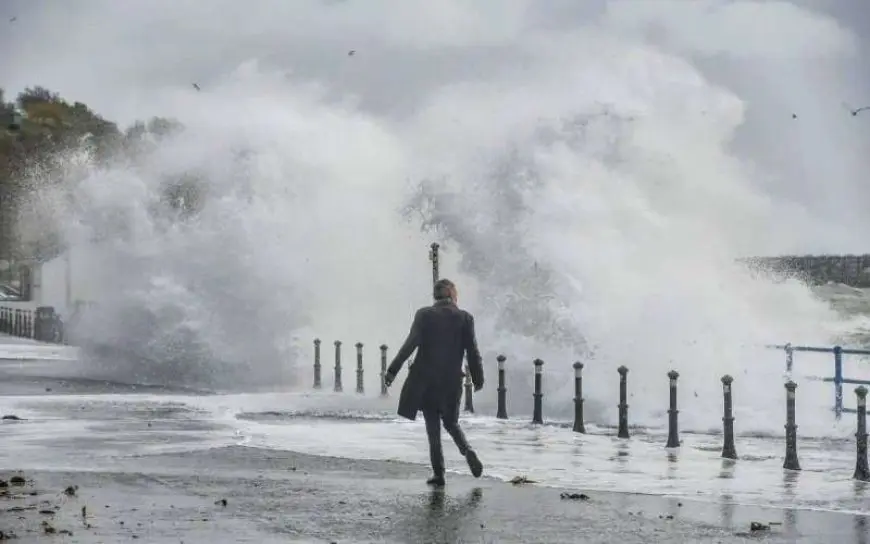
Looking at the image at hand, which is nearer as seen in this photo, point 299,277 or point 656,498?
point 656,498

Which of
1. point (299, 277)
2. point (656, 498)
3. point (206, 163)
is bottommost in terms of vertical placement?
point (656, 498)

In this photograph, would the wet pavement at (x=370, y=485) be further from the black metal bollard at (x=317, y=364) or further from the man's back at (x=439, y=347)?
the black metal bollard at (x=317, y=364)

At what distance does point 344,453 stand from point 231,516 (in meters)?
5.76

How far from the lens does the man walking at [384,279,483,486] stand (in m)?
14.5

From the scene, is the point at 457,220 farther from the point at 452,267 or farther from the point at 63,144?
the point at 63,144

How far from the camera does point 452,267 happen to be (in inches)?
2016

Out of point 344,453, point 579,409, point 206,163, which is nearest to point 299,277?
point 206,163

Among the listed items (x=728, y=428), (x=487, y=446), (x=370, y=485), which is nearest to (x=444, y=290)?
(x=370, y=485)

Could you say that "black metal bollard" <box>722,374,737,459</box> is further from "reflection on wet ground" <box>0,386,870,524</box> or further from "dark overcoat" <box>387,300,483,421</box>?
"dark overcoat" <box>387,300,483,421</box>

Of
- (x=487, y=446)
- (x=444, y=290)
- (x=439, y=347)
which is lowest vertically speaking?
(x=487, y=446)

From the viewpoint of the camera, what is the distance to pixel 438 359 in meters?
14.5

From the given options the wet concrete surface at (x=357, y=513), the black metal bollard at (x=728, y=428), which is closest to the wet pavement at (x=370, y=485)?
the wet concrete surface at (x=357, y=513)

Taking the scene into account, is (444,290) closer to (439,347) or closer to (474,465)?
(439,347)

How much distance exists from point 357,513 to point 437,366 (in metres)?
2.43
